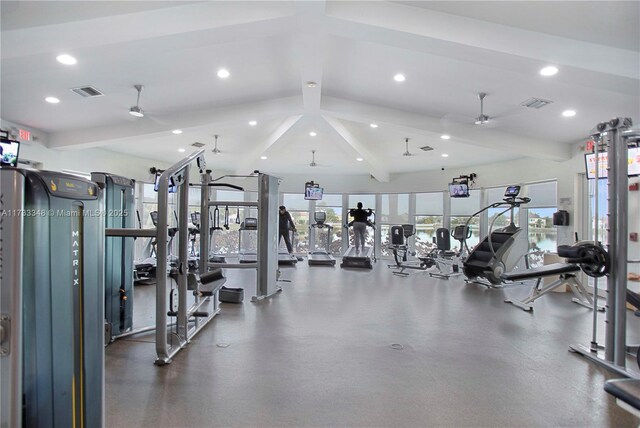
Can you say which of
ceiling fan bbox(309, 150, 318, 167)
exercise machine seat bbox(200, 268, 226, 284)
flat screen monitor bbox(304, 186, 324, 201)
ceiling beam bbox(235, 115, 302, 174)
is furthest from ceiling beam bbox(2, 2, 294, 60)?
flat screen monitor bbox(304, 186, 324, 201)

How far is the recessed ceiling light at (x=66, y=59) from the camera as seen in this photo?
3.34 m

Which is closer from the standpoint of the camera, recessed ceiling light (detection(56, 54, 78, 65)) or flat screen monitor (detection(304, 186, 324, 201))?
recessed ceiling light (detection(56, 54, 78, 65))

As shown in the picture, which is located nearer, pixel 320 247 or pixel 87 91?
pixel 87 91

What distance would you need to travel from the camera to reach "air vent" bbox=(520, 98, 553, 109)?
456 centimetres

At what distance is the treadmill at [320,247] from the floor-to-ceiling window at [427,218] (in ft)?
9.96

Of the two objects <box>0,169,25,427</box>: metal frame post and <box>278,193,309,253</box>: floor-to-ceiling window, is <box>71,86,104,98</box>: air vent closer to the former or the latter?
<box>0,169,25,427</box>: metal frame post

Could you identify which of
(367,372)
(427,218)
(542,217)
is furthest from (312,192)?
(367,372)

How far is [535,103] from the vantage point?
466cm

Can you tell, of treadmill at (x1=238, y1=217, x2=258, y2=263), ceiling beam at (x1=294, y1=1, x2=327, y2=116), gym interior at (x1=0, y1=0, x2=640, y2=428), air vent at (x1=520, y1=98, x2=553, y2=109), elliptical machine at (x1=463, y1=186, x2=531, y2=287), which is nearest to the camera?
gym interior at (x1=0, y1=0, x2=640, y2=428)

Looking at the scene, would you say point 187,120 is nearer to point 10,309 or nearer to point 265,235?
point 265,235

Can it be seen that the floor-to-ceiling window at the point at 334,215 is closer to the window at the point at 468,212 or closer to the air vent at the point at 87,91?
the window at the point at 468,212

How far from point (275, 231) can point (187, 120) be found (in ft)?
8.98

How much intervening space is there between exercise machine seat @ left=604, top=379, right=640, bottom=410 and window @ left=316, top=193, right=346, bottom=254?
10.3 metres

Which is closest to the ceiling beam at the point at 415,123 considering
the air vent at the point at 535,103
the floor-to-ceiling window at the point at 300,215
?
the air vent at the point at 535,103
